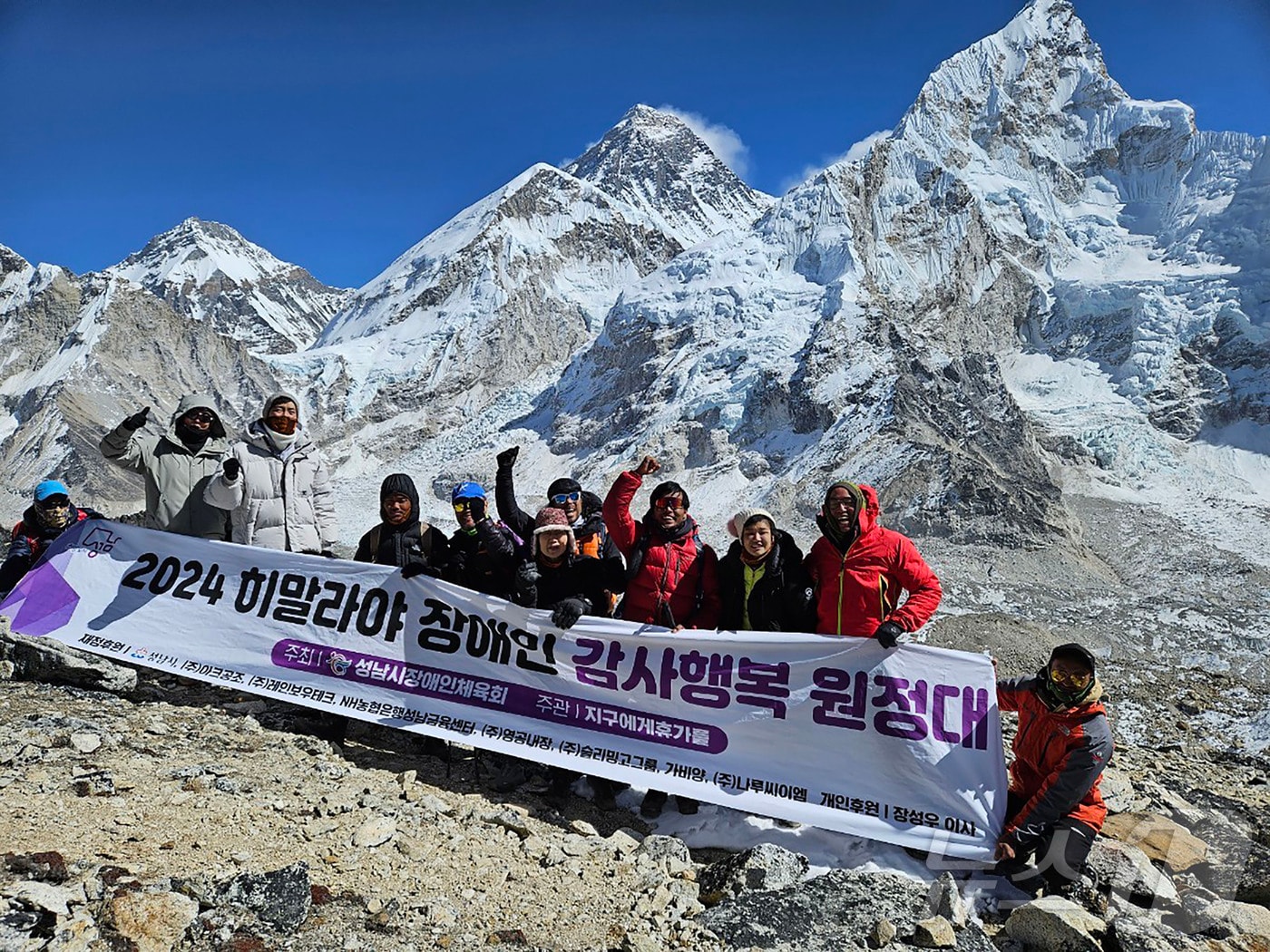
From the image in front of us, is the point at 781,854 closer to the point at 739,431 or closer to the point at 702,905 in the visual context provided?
the point at 702,905

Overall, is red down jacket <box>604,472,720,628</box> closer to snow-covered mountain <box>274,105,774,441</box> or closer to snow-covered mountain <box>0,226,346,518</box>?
snow-covered mountain <box>0,226,346,518</box>

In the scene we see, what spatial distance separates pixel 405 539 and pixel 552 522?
1239 millimetres

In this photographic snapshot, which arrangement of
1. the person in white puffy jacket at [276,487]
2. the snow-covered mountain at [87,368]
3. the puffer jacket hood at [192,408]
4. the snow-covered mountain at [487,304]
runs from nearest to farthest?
the person in white puffy jacket at [276,487]
the puffer jacket hood at [192,408]
the snow-covered mountain at [87,368]
the snow-covered mountain at [487,304]

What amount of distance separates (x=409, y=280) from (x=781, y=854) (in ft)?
466

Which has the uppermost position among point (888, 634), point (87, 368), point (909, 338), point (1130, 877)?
point (909, 338)

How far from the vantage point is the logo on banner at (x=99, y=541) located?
5.80m

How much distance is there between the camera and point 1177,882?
419 centimetres

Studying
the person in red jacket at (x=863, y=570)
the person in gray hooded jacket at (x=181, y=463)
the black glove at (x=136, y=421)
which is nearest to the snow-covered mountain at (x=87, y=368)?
the person in gray hooded jacket at (x=181, y=463)

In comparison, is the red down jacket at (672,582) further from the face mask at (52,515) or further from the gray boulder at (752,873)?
the face mask at (52,515)

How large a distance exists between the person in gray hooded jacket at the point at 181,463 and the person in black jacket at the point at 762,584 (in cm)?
386

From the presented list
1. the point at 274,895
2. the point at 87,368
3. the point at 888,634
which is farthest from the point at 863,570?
the point at 87,368

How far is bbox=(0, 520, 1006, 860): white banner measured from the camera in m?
4.42

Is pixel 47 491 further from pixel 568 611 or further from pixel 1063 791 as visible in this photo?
pixel 1063 791

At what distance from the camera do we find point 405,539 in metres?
5.43
